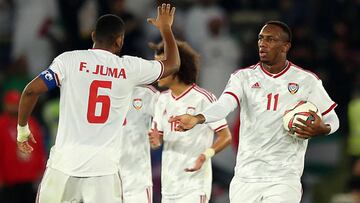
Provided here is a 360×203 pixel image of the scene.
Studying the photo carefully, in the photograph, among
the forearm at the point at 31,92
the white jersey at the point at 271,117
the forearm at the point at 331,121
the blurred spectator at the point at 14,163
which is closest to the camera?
the forearm at the point at 31,92

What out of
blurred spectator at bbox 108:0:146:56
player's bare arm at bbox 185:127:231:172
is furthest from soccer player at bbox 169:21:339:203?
blurred spectator at bbox 108:0:146:56

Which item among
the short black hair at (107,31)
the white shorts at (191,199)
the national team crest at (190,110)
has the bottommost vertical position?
the white shorts at (191,199)

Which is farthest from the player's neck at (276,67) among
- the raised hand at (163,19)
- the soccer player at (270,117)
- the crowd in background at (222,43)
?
the crowd in background at (222,43)

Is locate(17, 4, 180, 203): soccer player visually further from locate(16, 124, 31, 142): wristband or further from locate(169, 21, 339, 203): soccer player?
locate(169, 21, 339, 203): soccer player

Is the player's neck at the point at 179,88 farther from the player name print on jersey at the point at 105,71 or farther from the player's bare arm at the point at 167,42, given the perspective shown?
the player name print on jersey at the point at 105,71

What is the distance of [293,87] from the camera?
9.38 meters

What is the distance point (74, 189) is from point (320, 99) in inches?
89.9

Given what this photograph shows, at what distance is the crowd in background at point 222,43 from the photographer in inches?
619

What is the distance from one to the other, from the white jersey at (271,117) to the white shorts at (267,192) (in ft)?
0.18

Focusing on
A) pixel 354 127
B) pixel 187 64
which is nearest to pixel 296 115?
pixel 187 64

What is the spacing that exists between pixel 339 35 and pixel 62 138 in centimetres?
894

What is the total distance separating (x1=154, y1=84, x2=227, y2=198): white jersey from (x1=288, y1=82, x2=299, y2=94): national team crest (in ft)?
4.07

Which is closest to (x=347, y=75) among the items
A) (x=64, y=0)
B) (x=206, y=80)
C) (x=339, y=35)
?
(x=339, y=35)

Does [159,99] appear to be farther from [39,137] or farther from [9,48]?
[9,48]
